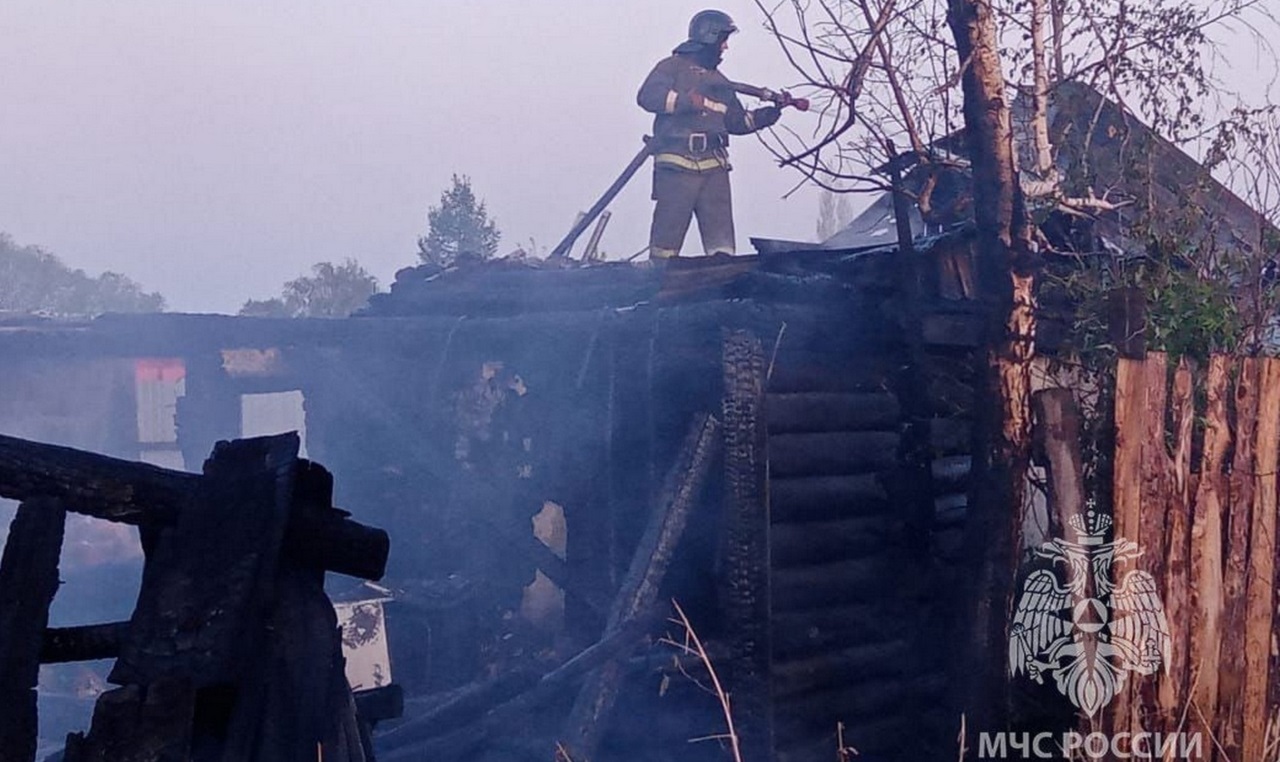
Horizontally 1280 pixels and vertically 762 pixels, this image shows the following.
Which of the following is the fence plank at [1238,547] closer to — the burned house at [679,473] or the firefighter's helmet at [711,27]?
the burned house at [679,473]

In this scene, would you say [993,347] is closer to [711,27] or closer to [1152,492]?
[1152,492]

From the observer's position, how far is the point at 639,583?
592cm

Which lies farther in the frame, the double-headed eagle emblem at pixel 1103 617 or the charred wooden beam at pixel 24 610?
the double-headed eagle emblem at pixel 1103 617

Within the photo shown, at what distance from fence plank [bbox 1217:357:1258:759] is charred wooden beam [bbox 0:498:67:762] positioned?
386 centimetres

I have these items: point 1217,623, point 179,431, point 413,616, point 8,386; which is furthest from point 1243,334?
point 8,386

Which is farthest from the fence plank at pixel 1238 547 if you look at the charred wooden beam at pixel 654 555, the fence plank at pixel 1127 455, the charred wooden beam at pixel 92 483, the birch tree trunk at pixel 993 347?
the charred wooden beam at pixel 92 483

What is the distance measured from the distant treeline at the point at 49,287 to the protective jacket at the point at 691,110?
47.9m

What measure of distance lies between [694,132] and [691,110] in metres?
0.21

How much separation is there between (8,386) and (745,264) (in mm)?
11916

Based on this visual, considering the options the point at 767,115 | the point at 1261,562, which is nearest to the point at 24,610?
the point at 1261,562

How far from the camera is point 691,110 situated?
916 centimetres

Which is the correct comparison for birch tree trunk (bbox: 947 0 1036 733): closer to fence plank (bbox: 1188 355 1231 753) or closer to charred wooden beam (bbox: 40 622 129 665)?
fence plank (bbox: 1188 355 1231 753)

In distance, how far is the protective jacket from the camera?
29.7 ft

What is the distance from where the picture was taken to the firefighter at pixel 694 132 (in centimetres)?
908
